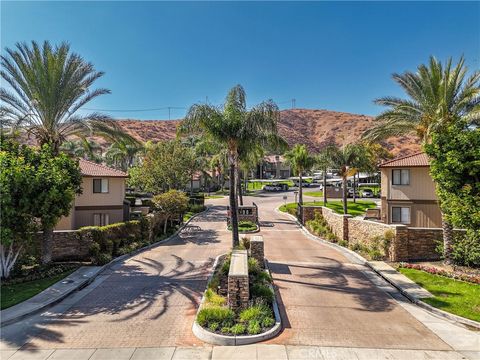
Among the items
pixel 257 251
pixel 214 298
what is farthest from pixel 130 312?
pixel 257 251

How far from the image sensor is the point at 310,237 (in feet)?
95.1

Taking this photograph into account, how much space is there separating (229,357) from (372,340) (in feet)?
13.6

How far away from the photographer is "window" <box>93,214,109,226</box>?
1082 inches

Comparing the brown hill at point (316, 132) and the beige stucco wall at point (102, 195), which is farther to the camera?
the brown hill at point (316, 132)

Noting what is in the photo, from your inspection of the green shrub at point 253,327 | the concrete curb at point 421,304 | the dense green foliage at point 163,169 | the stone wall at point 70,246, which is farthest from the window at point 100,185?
the green shrub at point 253,327

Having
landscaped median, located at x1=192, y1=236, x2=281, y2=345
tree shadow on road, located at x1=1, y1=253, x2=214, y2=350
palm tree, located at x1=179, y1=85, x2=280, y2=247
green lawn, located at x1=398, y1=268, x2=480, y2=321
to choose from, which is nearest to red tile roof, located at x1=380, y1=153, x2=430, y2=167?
green lawn, located at x1=398, y1=268, x2=480, y2=321

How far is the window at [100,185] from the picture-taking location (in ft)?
90.0

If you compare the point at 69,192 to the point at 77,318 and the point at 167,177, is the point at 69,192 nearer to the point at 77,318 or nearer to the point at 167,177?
the point at 77,318

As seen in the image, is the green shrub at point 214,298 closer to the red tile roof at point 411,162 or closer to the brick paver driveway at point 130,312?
the brick paver driveway at point 130,312

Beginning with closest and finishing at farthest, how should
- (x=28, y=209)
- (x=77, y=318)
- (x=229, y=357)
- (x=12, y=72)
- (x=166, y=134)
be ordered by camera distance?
(x=229, y=357) → (x=77, y=318) → (x=28, y=209) → (x=12, y=72) → (x=166, y=134)

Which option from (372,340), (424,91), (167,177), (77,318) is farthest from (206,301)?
(167,177)

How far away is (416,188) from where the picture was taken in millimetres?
27656

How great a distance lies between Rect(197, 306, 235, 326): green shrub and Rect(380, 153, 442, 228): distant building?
22.1m

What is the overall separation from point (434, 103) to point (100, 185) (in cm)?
2396
